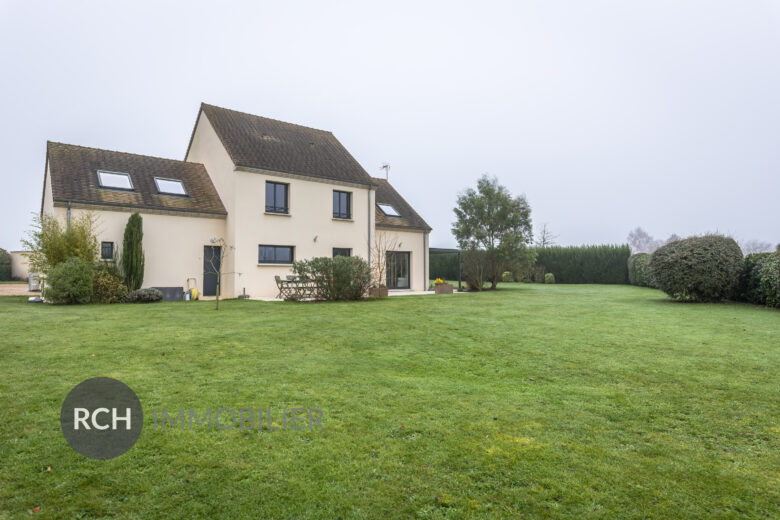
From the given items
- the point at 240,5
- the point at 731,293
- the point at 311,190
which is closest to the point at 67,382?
the point at 311,190

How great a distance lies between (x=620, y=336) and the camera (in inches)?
290

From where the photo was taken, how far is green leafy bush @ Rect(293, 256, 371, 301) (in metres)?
13.6

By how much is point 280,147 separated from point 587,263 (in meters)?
23.4

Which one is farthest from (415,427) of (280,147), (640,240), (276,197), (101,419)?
(640,240)

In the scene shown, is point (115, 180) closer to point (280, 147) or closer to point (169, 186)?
point (169, 186)

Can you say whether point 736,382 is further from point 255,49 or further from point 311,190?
point 255,49

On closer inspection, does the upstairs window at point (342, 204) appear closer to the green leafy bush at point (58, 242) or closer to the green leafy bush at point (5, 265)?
the green leafy bush at point (58, 242)

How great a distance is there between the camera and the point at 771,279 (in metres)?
11.9

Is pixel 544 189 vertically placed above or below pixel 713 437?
above

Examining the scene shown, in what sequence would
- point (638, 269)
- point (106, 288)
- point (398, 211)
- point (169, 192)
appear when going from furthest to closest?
1. point (638, 269)
2. point (398, 211)
3. point (169, 192)
4. point (106, 288)

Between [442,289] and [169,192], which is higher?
[169,192]

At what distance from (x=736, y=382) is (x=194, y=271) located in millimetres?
16386

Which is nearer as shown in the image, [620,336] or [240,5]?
[620,336]

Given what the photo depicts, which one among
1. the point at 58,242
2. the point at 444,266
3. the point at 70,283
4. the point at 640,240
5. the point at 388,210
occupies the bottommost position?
the point at 70,283
